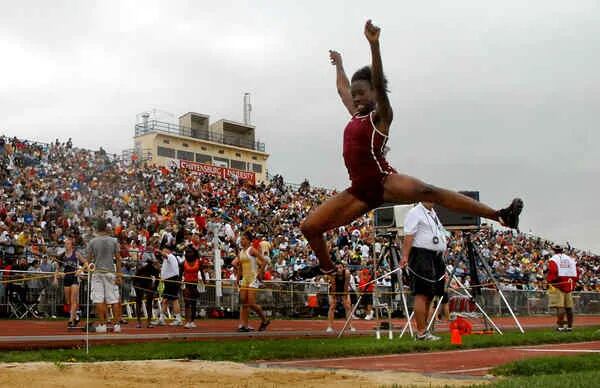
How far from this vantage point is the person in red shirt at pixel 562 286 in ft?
48.8

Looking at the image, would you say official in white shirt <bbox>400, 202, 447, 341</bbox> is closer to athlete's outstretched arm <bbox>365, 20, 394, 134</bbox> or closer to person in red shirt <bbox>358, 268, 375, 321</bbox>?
athlete's outstretched arm <bbox>365, 20, 394, 134</bbox>

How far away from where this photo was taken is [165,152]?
58000 mm

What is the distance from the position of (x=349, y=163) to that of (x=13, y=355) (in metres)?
5.50

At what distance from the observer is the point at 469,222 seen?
1219 cm

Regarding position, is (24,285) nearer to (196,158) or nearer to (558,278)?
(558,278)

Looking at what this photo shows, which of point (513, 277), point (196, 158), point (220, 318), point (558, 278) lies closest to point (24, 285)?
point (220, 318)

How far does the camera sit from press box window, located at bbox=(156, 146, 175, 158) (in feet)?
188

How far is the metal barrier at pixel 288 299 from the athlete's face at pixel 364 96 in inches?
292

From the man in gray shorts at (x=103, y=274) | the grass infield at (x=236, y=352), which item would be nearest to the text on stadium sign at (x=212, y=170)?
the man in gray shorts at (x=103, y=274)

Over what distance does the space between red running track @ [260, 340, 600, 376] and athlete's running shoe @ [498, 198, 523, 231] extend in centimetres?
141

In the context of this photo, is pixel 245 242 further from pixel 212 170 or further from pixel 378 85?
pixel 212 170

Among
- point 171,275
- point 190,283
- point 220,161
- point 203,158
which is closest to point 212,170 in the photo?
point 203,158

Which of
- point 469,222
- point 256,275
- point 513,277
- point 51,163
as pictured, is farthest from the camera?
point 513,277

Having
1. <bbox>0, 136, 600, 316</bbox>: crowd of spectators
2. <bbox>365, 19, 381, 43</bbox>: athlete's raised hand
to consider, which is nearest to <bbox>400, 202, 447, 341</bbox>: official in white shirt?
<bbox>365, 19, 381, 43</bbox>: athlete's raised hand
